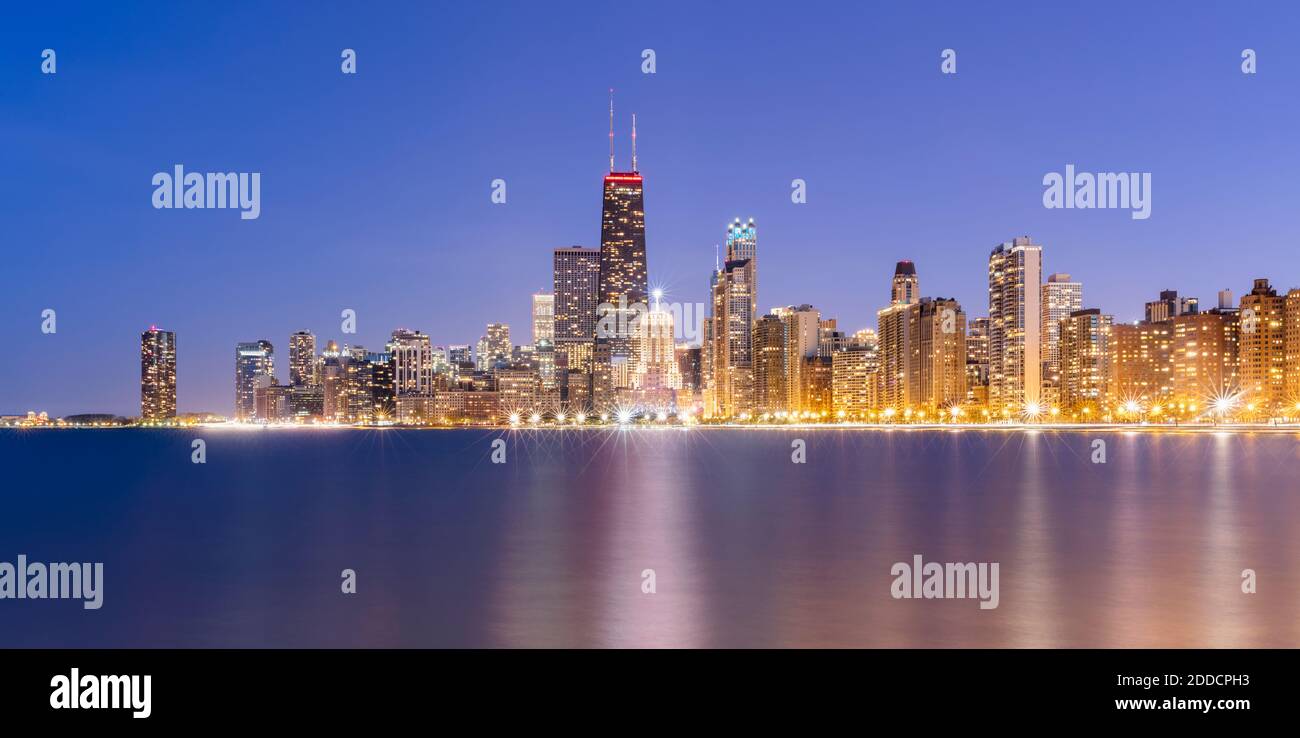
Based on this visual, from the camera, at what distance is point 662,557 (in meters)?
41.0

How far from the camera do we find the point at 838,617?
28.3m

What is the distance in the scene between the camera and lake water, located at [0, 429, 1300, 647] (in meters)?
27.0

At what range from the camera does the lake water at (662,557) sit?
27.0 meters
